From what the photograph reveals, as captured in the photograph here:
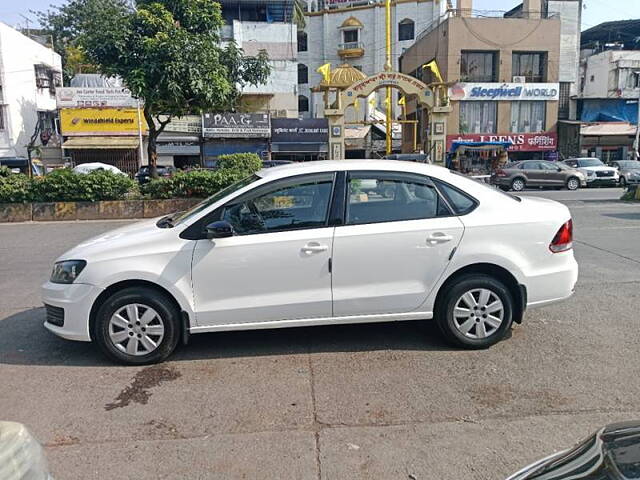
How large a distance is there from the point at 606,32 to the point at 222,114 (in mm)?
38733

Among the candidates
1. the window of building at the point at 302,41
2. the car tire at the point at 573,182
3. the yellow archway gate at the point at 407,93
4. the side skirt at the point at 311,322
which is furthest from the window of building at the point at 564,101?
the side skirt at the point at 311,322

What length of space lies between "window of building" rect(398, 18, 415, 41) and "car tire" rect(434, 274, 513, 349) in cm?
4444

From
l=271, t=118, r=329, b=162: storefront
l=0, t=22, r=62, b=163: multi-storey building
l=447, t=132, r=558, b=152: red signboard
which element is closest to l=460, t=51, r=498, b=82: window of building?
l=447, t=132, r=558, b=152: red signboard

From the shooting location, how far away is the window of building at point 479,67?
32.2m

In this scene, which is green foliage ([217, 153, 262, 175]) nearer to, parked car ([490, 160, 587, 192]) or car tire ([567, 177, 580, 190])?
parked car ([490, 160, 587, 192])

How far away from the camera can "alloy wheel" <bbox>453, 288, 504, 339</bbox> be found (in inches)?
171

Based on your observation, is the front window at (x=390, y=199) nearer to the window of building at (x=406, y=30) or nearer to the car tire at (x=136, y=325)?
the car tire at (x=136, y=325)

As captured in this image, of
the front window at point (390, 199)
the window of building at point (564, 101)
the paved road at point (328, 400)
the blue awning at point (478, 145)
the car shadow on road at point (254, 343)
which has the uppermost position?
the window of building at point (564, 101)

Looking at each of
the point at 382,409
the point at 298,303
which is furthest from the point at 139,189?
the point at 382,409

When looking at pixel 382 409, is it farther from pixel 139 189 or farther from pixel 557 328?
pixel 139 189

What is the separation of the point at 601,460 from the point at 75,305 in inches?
149

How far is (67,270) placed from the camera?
13.7 ft

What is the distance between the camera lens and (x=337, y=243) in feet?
13.7

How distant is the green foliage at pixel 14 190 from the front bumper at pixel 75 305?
35.8ft
